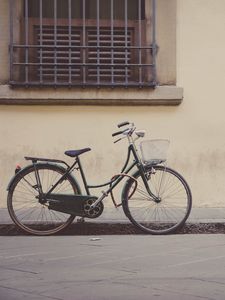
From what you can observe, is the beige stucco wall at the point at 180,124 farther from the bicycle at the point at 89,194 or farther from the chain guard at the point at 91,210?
Answer: the chain guard at the point at 91,210

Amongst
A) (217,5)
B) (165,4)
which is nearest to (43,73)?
(165,4)

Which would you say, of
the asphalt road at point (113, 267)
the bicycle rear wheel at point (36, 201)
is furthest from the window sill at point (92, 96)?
the asphalt road at point (113, 267)

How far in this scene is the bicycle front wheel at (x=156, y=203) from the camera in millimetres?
7367

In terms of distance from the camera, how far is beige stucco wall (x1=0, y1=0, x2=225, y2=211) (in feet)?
27.1

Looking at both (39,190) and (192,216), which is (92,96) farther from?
(192,216)

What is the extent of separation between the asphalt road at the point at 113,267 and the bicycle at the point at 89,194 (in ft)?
0.88

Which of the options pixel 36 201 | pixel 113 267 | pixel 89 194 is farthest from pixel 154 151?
pixel 113 267

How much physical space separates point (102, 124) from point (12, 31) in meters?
1.44

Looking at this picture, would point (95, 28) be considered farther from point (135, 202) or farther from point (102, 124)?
point (135, 202)

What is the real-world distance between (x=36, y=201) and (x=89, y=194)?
0.60 meters

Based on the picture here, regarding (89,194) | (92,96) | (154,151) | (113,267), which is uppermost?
(92,96)

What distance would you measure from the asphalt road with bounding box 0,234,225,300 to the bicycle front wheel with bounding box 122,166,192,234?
0.78ft

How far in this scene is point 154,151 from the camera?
24.5 ft

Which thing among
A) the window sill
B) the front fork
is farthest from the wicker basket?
the front fork
